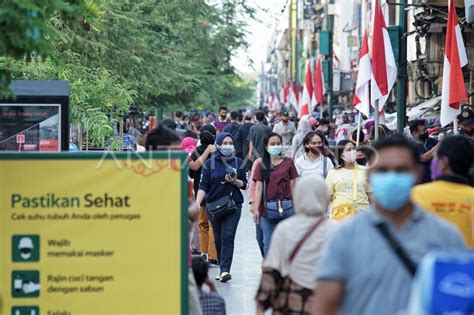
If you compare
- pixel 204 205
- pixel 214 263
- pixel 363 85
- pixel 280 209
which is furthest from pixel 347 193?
pixel 363 85

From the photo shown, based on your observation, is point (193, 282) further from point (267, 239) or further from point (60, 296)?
point (267, 239)

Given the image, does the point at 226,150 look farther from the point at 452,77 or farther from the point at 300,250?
the point at 300,250

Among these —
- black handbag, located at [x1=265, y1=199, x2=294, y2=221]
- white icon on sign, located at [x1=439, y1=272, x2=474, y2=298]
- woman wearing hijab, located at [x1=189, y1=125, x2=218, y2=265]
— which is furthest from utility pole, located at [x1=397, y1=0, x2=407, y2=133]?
white icon on sign, located at [x1=439, y1=272, x2=474, y2=298]

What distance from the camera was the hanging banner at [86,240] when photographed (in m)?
8.45

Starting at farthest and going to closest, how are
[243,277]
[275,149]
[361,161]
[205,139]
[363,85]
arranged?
[363,85], [205,139], [243,277], [361,161], [275,149]

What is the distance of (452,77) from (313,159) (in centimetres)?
262

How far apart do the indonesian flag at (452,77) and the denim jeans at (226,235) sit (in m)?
2.91

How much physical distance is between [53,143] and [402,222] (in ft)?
23.2

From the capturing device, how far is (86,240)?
846 centimetres

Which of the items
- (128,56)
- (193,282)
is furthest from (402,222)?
(128,56)

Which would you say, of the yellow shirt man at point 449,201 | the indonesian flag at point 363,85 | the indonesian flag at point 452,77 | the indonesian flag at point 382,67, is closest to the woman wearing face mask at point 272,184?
the indonesian flag at point 452,77

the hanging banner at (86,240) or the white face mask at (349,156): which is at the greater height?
the white face mask at (349,156)

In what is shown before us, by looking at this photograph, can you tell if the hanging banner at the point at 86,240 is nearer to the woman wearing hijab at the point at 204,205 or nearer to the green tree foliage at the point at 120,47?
the green tree foliage at the point at 120,47

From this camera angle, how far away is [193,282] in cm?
871
